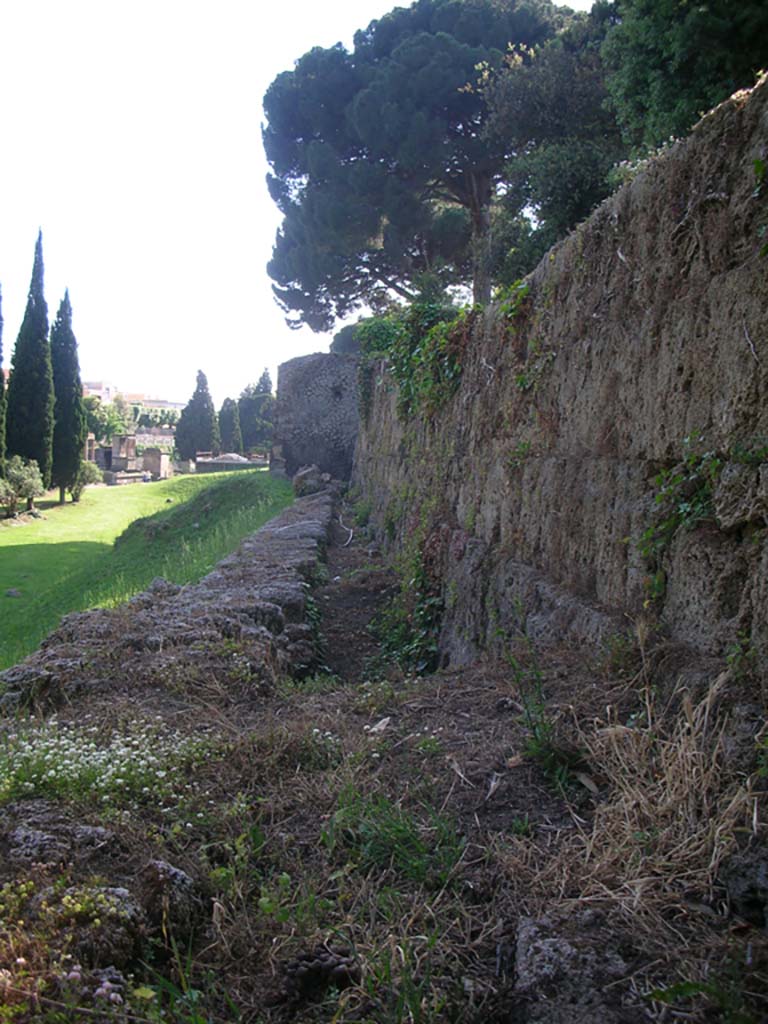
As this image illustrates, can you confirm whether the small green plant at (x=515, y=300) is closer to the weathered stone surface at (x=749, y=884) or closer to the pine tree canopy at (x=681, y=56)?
the weathered stone surface at (x=749, y=884)

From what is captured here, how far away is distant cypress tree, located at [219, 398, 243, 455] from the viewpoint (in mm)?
49844

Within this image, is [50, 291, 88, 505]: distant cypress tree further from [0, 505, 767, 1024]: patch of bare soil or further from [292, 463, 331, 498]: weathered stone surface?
[0, 505, 767, 1024]: patch of bare soil

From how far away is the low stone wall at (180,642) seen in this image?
3.44 m

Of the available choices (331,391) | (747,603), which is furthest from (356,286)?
(747,603)

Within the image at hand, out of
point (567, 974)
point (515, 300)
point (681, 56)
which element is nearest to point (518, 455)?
point (515, 300)

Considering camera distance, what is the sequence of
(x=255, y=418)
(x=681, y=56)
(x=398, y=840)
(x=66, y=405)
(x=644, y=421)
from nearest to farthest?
(x=398, y=840), (x=644, y=421), (x=681, y=56), (x=66, y=405), (x=255, y=418)

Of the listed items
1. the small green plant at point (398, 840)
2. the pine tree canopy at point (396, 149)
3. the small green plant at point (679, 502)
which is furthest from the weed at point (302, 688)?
the pine tree canopy at point (396, 149)

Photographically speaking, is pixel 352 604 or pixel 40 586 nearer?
pixel 352 604

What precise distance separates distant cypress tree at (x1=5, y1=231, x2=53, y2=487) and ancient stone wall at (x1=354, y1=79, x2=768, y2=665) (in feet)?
81.0

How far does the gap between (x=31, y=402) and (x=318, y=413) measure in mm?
10500

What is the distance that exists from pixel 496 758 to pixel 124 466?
41.5 metres

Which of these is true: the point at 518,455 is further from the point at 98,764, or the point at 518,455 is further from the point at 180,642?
the point at 98,764

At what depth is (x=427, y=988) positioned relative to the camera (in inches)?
61.7

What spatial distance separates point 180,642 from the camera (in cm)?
396
